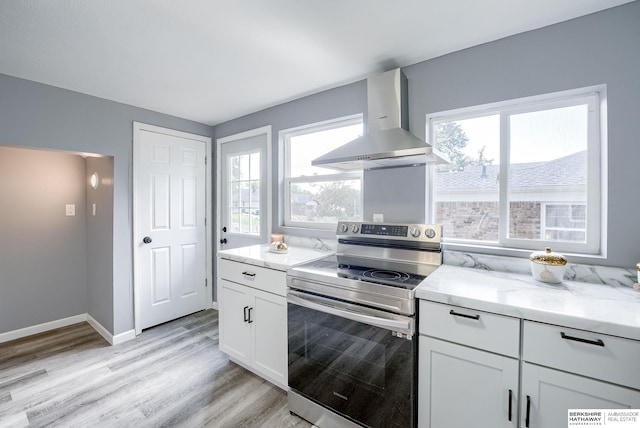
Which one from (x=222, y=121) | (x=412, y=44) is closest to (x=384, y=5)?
(x=412, y=44)

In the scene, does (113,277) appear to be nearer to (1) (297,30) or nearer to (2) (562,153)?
(1) (297,30)

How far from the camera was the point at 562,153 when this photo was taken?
1.65 meters

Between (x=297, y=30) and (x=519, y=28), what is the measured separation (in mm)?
1298

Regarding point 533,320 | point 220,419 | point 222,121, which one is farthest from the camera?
point 222,121

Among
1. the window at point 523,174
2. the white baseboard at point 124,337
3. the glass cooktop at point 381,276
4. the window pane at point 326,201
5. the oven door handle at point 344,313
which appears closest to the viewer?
the oven door handle at point 344,313

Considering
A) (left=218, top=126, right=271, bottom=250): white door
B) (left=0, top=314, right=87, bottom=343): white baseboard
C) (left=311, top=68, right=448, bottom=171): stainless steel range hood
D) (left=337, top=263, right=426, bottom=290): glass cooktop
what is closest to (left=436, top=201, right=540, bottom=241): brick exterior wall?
(left=311, top=68, right=448, bottom=171): stainless steel range hood

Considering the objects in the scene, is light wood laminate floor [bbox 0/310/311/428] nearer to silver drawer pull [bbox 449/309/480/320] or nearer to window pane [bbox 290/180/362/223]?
silver drawer pull [bbox 449/309/480/320]

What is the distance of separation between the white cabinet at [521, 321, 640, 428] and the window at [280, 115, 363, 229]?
1457mm

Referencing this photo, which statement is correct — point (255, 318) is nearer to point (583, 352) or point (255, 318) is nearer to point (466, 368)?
point (466, 368)

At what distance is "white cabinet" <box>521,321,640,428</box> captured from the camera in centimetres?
99

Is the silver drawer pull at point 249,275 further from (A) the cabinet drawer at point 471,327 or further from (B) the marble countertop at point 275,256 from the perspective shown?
(A) the cabinet drawer at point 471,327

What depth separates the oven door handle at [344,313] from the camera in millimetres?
1336

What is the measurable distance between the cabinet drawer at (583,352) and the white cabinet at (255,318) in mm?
1328

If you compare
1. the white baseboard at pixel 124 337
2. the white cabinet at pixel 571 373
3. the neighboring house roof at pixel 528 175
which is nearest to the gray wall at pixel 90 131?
the white baseboard at pixel 124 337
